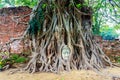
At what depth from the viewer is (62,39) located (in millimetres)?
6414

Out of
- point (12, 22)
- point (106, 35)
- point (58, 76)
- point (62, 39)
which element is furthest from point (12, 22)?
point (106, 35)

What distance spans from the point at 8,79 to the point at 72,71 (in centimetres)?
167

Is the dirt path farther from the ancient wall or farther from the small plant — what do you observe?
the ancient wall

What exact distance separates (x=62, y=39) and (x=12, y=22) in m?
1.91

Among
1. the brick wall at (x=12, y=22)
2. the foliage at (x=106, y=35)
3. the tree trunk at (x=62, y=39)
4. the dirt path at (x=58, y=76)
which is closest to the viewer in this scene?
the dirt path at (x=58, y=76)

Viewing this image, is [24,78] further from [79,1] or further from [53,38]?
[79,1]

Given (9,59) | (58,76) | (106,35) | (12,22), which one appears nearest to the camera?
(58,76)

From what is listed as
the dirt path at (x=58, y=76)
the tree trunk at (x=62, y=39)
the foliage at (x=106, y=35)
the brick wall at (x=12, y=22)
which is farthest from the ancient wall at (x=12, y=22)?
the foliage at (x=106, y=35)

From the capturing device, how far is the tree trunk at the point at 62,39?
242 inches

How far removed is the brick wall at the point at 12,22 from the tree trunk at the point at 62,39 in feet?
1.73

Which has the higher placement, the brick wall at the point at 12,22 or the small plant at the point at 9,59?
the brick wall at the point at 12,22

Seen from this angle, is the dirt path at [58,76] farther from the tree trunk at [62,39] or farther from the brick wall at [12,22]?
the brick wall at [12,22]

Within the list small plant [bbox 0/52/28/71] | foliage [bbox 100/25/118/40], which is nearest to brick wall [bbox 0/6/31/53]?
small plant [bbox 0/52/28/71]

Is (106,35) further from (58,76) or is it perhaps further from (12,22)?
(58,76)
